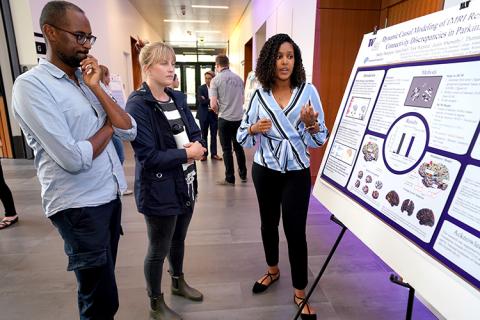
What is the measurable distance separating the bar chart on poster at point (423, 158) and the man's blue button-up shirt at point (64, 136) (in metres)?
1.00

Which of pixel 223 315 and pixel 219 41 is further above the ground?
pixel 219 41

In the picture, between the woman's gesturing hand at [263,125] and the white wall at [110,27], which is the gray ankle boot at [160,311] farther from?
the white wall at [110,27]

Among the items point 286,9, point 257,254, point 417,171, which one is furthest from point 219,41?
point 417,171

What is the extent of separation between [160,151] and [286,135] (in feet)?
2.15

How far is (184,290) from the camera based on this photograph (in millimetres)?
1931

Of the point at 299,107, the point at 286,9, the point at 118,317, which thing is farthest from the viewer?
the point at 286,9

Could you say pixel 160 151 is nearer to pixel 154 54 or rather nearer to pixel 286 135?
pixel 154 54

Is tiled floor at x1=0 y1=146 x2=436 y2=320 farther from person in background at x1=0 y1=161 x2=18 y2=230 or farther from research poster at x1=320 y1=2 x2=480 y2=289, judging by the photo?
research poster at x1=320 y1=2 x2=480 y2=289

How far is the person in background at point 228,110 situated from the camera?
13.6 ft

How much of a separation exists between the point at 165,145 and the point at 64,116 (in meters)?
0.50

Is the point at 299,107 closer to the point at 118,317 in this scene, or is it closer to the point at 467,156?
the point at 467,156

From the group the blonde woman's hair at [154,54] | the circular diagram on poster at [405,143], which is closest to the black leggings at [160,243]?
the blonde woman's hair at [154,54]

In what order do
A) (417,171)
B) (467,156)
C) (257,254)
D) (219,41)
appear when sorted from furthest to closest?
(219,41) < (257,254) < (417,171) < (467,156)

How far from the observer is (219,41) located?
616 inches
